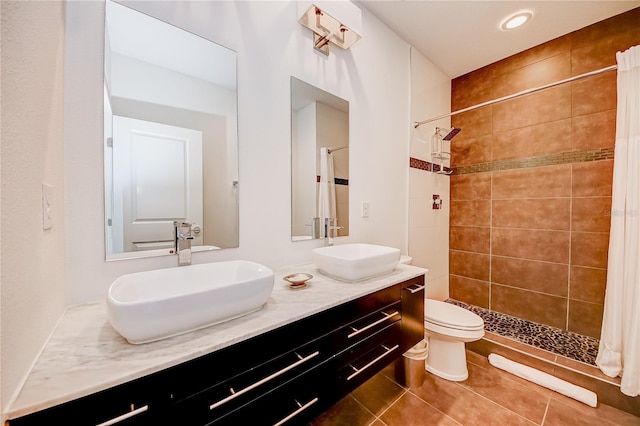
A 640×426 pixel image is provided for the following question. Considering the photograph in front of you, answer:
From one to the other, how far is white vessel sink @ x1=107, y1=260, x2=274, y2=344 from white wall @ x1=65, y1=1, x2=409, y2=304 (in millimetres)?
151

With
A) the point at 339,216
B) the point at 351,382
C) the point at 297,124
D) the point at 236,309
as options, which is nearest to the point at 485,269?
the point at 339,216

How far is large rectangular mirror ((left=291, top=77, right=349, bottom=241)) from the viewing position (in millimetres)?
1513

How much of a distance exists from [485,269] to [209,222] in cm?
Answer: 274

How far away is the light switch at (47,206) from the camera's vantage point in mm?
672

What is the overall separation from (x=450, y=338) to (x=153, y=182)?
6.64 feet

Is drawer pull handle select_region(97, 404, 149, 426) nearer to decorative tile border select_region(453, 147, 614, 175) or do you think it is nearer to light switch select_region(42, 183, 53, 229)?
light switch select_region(42, 183, 53, 229)

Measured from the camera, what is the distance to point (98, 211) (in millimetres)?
947

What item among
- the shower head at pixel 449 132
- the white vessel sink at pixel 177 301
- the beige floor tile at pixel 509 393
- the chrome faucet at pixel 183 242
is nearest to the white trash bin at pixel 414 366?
the beige floor tile at pixel 509 393

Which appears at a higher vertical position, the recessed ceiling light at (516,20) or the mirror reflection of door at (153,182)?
the recessed ceiling light at (516,20)

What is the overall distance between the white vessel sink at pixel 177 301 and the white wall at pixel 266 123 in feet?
0.50

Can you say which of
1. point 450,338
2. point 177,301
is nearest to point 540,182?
point 450,338

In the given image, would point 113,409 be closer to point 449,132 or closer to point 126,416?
point 126,416

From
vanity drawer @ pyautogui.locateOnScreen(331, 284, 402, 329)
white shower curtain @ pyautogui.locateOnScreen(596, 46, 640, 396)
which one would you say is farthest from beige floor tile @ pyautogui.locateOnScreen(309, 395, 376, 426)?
white shower curtain @ pyautogui.locateOnScreen(596, 46, 640, 396)

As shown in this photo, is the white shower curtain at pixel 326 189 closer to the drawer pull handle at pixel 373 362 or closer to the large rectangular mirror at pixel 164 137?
the large rectangular mirror at pixel 164 137
